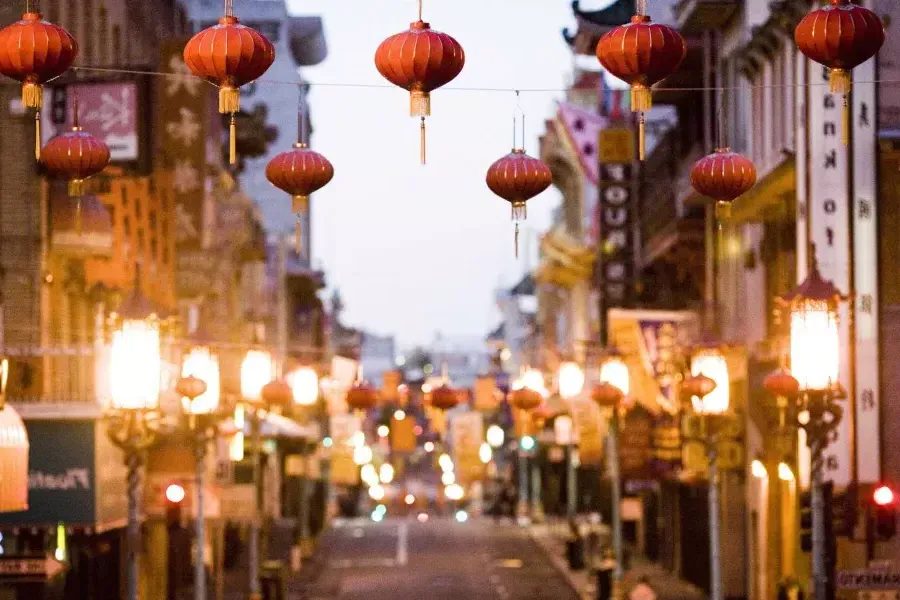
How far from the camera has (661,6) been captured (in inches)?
2351

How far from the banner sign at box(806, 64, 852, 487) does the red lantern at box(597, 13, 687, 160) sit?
15375 mm

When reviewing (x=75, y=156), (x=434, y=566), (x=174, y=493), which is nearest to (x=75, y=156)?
(x=75, y=156)

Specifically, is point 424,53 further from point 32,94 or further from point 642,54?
point 32,94

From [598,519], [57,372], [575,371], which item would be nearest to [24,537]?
[57,372]

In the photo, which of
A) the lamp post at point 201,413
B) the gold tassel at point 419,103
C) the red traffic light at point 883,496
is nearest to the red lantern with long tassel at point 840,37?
the gold tassel at point 419,103

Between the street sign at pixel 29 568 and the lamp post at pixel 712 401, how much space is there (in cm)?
1082

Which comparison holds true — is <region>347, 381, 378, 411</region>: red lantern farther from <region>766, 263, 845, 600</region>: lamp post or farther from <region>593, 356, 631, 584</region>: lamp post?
<region>766, 263, 845, 600</region>: lamp post

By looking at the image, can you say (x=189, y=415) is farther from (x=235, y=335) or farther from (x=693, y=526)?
(x=235, y=335)

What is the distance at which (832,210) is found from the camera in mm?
32656

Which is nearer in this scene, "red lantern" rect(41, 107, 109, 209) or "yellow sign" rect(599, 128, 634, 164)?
"red lantern" rect(41, 107, 109, 209)

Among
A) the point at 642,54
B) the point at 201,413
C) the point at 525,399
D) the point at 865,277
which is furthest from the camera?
the point at 525,399

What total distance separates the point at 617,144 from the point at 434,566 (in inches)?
529

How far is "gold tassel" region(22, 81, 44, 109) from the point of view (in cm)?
1734

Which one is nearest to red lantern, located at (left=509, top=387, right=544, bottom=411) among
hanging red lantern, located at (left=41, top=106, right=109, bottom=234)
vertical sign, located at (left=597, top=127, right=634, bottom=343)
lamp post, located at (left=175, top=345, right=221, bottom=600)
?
lamp post, located at (left=175, top=345, right=221, bottom=600)
